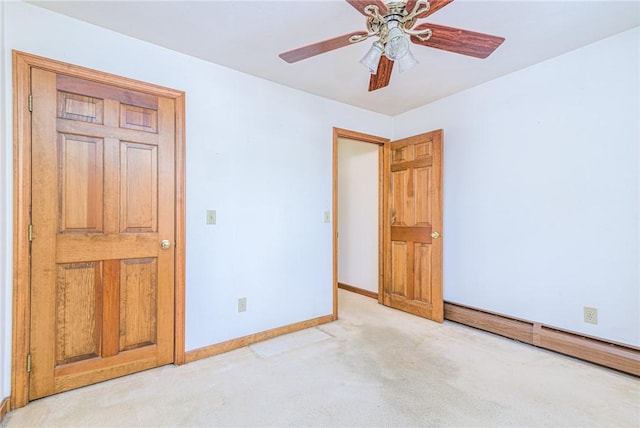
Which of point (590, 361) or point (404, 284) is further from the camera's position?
point (404, 284)

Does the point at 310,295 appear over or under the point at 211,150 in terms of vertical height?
under

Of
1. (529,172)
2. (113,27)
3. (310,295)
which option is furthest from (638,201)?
(113,27)

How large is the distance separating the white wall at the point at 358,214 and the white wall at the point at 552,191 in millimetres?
1051

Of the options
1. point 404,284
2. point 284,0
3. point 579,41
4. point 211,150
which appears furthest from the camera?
point 404,284

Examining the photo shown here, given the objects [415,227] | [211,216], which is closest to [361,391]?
[211,216]

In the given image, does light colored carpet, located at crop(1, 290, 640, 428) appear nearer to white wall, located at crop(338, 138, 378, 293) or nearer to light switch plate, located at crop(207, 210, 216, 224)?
light switch plate, located at crop(207, 210, 216, 224)

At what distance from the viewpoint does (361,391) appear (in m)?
1.92

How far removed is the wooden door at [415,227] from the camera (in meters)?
3.16

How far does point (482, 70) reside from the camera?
267cm

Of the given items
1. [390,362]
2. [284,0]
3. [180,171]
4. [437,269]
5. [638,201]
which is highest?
[284,0]

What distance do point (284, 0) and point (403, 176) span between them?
2309 mm

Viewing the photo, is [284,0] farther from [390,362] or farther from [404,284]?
[404,284]

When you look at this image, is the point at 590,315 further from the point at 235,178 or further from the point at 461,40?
the point at 235,178

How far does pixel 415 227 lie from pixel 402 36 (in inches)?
88.2
